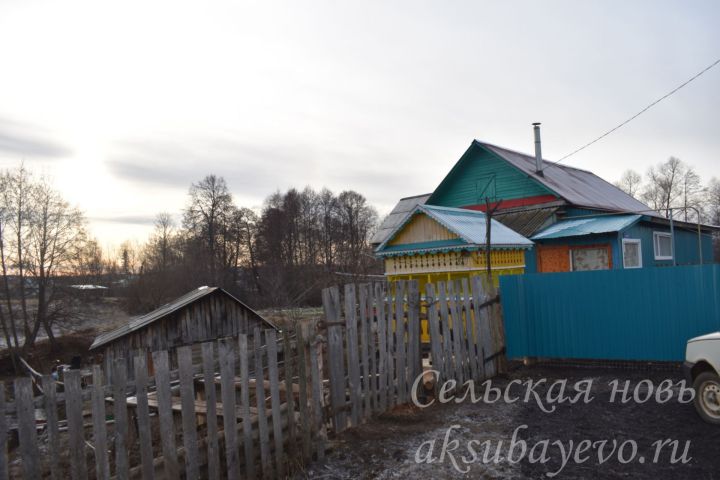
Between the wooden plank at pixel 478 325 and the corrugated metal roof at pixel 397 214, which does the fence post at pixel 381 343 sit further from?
the corrugated metal roof at pixel 397 214

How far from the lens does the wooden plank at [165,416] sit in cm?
408

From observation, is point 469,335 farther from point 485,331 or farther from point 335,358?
point 335,358

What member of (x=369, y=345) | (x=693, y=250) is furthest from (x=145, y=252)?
(x=369, y=345)

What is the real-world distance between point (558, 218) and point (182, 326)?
1378 cm

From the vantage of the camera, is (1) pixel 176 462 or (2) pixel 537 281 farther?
(2) pixel 537 281

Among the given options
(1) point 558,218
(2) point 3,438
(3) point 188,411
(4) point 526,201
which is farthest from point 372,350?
(4) point 526,201

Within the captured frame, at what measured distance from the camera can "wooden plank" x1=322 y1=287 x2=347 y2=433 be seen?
5.89 metres

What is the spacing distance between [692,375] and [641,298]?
2.71 metres

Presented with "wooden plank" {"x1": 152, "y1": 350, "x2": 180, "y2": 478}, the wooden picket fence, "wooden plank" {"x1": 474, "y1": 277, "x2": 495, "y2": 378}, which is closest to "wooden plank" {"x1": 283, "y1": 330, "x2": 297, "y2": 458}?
the wooden picket fence

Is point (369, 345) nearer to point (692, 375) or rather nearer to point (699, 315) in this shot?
point (692, 375)

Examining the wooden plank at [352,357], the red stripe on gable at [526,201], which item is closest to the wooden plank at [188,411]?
the wooden plank at [352,357]

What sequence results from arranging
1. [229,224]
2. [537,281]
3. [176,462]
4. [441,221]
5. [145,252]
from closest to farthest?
[176,462] < [537,281] < [441,221] < [229,224] < [145,252]

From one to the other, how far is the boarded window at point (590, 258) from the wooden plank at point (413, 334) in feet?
34.3

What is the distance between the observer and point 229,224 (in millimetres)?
52062
